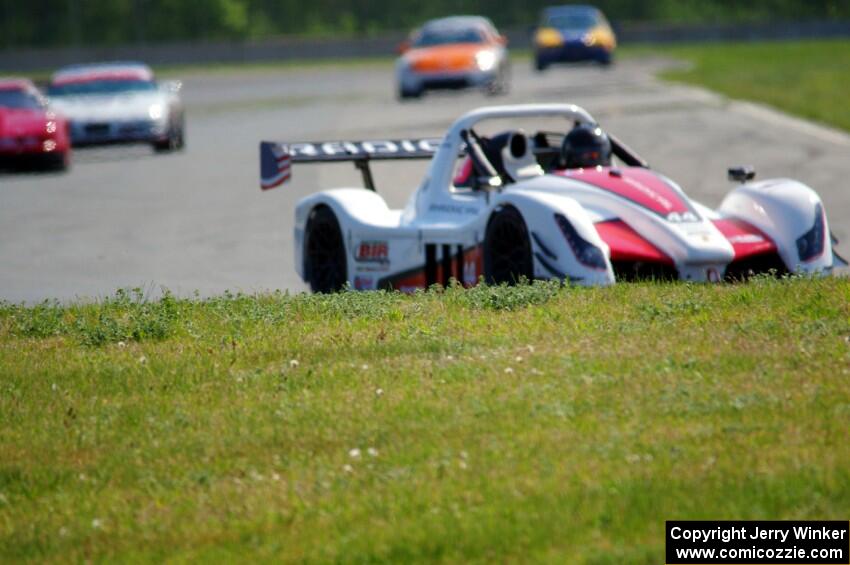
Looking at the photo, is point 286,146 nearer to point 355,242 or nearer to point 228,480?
point 355,242

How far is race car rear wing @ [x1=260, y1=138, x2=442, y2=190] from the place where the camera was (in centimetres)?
1254

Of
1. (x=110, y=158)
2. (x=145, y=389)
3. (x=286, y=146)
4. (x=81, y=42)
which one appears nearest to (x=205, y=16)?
(x=81, y=42)

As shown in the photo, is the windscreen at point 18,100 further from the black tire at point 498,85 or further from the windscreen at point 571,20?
the windscreen at point 571,20

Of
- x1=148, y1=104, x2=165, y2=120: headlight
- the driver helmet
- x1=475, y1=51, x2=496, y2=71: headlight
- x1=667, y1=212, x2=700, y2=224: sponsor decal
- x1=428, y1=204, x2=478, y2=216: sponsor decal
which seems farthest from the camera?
x1=475, y1=51, x2=496, y2=71: headlight

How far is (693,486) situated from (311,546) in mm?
1288

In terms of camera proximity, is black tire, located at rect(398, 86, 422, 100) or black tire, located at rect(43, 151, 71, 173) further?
A: black tire, located at rect(398, 86, 422, 100)

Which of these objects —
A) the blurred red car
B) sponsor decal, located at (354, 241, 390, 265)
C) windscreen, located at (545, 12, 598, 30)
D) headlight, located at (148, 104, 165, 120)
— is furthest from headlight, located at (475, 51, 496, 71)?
sponsor decal, located at (354, 241, 390, 265)

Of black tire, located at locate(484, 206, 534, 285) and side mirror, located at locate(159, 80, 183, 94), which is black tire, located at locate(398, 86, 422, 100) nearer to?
side mirror, located at locate(159, 80, 183, 94)

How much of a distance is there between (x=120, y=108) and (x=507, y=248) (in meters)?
16.7

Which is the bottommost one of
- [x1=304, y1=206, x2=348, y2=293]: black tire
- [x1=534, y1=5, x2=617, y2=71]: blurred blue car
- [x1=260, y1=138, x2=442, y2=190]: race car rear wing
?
[x1=534, y1=5, x2=617, y2=71]: blurred blue car

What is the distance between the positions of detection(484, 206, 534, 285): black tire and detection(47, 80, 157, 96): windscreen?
1755 cm

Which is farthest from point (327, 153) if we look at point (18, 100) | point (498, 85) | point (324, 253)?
point (498, 85)

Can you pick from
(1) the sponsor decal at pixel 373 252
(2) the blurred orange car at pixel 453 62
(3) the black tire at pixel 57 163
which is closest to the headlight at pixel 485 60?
(2) the blurred orange car at pixel 453 62

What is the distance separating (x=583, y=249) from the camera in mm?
9664
